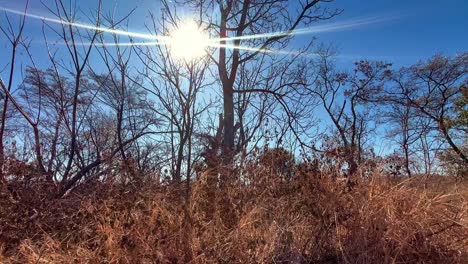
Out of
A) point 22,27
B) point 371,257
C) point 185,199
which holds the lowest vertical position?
point 371,257

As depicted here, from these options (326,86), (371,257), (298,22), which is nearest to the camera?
(371,257)

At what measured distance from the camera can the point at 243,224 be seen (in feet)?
12.4

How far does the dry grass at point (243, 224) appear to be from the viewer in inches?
132

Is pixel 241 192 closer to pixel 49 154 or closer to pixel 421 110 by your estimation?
pixel 49 154

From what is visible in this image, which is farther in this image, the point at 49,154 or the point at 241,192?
the point at 49,154

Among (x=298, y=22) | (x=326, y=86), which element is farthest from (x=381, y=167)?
(x=326, y=86)

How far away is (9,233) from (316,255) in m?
2.96

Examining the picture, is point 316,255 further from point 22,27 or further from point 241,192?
point 22,27

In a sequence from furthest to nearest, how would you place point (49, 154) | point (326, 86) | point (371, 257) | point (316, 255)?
point (326, 86) < point (49, 154) < point (316, 255) < point (371, 257)

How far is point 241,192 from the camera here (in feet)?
15.2

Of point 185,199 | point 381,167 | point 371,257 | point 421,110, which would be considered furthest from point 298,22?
point 421,110

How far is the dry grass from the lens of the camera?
337 cm

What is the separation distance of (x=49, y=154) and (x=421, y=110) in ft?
56.2

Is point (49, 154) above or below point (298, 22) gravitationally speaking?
below
